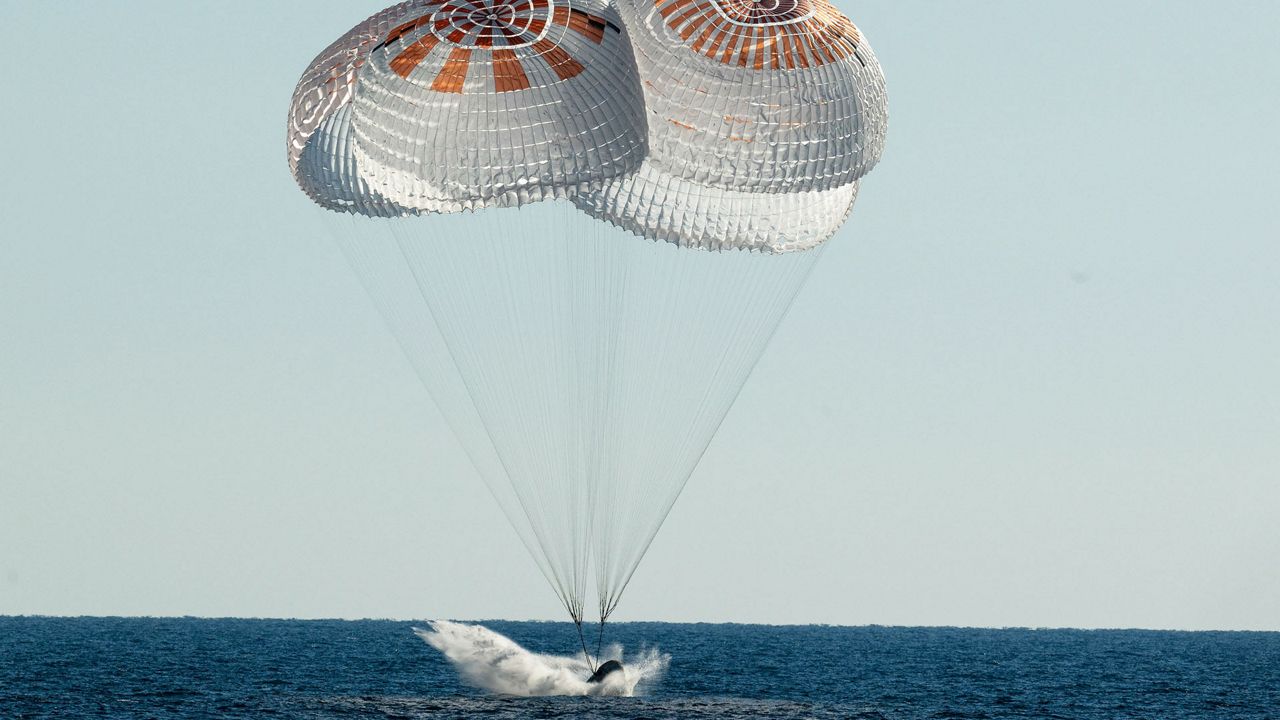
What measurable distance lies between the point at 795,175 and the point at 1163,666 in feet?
194

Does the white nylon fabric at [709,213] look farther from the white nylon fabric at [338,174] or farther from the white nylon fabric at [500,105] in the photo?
the white nylon fabric at [338,174]

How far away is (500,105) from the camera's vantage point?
2359cm

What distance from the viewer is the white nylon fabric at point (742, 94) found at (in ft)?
77.8

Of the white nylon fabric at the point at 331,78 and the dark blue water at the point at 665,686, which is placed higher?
the white nylon fabric at the point at 331,78

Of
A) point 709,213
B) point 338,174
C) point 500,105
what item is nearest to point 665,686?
point 709,213

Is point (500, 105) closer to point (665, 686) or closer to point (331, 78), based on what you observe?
point (331, 78)

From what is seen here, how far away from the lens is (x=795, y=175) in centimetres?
2386

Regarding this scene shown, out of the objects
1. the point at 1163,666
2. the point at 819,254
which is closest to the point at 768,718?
the point at 819,254

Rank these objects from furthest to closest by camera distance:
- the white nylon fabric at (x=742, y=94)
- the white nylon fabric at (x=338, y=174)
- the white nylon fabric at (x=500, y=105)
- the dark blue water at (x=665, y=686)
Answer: the dark blue water at (x=665, y=686) < the white nylon fabric at (x=338, y=174) < the white nylon fabric at (x=742, y=94) < the white nylon fabric at (x=500, y=105)

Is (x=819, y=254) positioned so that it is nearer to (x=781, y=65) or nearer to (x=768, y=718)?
(x=781, y=65)

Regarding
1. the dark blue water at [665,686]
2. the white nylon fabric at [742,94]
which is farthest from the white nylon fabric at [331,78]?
the dark blue water at [665,686]

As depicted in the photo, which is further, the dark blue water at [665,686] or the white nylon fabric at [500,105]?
the dark blue water at [665,686]

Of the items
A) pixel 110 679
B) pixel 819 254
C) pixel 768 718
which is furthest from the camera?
pixel 110 679

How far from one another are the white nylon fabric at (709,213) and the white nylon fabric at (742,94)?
1.19 metres
